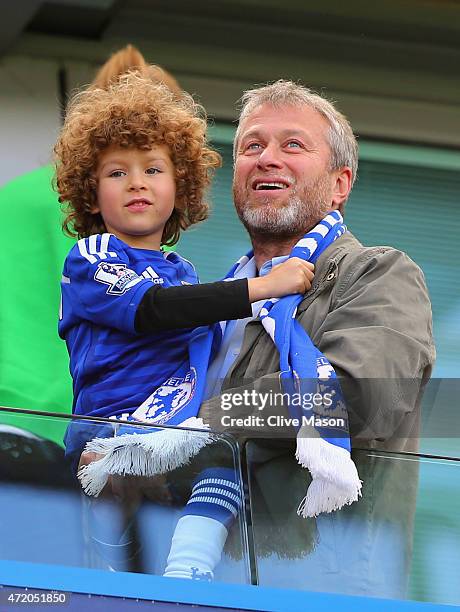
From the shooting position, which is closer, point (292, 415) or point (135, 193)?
point (292, 415)

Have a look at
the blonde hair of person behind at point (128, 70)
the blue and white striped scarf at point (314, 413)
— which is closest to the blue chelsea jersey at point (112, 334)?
the blue and white striped scarf at point (314, 413)

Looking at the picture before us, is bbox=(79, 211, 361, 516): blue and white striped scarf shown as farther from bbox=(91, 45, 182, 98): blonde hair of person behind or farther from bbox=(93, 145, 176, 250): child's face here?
bbox=(91, 45, 182, 98): blonde hair of person behind

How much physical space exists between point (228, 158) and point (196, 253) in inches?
15.7

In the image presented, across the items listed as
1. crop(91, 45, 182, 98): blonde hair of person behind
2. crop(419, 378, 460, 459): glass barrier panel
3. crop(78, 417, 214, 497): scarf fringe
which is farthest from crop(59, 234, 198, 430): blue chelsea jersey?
crop(91, 45, 182, 98): blonde hair of person behind

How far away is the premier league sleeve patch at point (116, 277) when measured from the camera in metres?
3.22

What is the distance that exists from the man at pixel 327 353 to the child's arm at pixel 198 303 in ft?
0.40

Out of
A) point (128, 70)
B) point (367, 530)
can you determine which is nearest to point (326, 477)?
point (367, 530)

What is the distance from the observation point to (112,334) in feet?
10.7

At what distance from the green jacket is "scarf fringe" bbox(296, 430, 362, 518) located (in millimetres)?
90

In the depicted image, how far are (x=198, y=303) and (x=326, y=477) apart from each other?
0.50 meters

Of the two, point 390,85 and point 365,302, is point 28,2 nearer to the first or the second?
point 390,85

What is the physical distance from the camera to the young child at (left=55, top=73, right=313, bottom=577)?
10.4ft

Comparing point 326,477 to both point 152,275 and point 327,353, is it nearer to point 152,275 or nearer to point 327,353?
point 327,353

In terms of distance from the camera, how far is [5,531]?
8.75 feet
